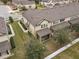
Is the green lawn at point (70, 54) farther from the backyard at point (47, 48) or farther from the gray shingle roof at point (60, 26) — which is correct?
the gray shingle roof at point (60, 26)

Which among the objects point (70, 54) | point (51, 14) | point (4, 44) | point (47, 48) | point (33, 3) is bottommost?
point (70, 54)

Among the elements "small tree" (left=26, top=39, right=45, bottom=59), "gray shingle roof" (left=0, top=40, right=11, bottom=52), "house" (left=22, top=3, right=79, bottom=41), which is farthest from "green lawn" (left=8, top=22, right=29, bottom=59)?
"small tree" (left=26, top=39, right=45, bottom=59)

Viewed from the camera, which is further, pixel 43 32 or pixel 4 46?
pixel 43 32

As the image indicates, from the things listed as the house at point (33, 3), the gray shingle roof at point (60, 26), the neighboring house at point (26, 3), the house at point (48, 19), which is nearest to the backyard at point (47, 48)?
the house at point (48, 19)

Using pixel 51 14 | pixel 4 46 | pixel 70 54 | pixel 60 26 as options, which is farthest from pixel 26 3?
pixel 70 54

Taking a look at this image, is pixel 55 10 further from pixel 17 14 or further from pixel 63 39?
pixel 17 14

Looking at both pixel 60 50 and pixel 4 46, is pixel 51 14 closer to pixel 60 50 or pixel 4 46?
pixel 60 50
